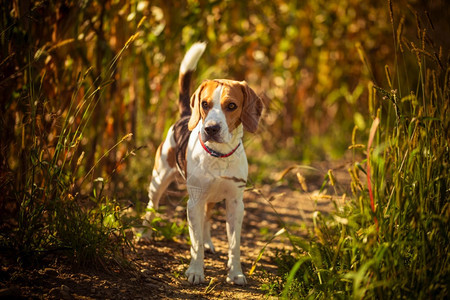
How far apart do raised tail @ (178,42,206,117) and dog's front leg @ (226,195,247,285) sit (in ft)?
3.32

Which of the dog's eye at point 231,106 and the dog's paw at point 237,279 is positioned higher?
the dog's eye at point 231,106

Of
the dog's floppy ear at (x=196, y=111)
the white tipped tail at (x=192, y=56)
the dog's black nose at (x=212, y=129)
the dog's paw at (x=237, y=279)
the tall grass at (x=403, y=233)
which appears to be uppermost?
the white tipped tail at (x=192, y=56)

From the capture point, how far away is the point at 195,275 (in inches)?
111

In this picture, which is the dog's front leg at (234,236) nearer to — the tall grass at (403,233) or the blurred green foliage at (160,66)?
the tall grass at (403,233)

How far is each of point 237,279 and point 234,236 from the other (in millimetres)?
271

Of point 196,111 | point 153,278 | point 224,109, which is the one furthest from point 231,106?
point 153,278

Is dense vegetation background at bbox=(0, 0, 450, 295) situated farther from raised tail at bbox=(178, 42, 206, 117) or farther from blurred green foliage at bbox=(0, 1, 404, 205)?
raised tail at bbox=(178, 42, 206, 117)

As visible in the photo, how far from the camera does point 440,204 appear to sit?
7.36ft

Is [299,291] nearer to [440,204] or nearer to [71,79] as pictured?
[440,204]

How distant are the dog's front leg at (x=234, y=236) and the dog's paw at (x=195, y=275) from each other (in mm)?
176

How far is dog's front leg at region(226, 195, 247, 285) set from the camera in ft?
9.46

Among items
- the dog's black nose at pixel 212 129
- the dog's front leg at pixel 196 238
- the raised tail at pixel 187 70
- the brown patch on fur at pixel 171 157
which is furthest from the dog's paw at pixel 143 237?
the dog's black nose at pixel 212 129

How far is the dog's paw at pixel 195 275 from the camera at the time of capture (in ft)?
9.21

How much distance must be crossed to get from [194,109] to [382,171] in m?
1.23
